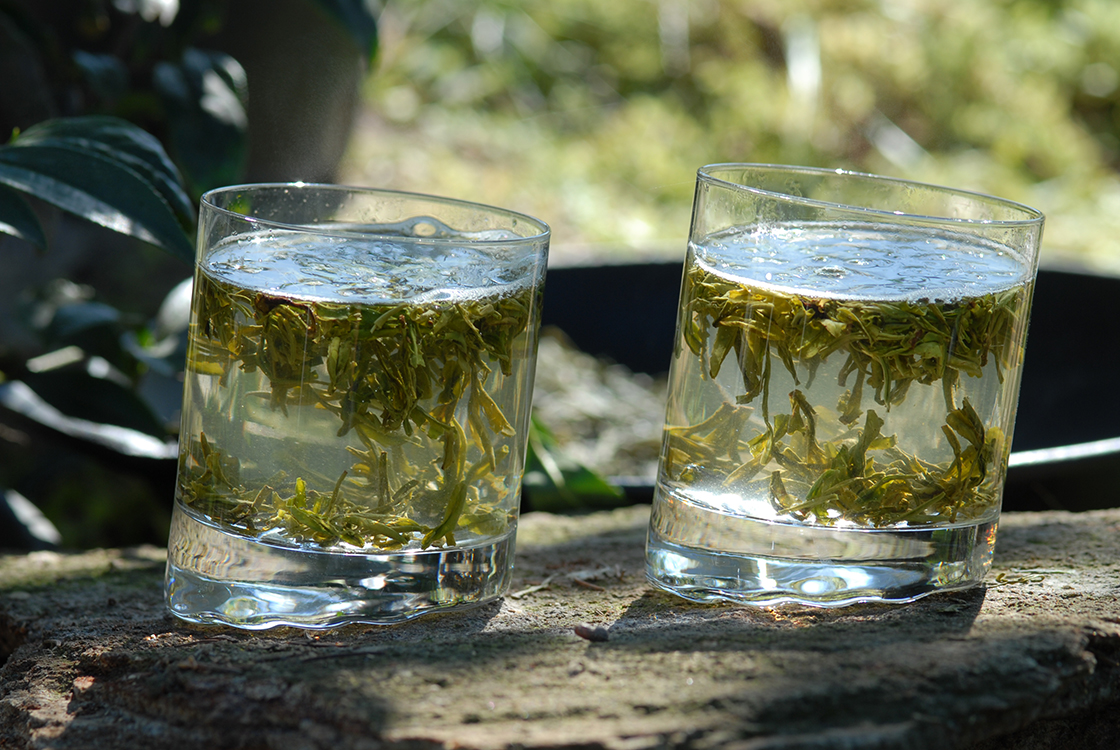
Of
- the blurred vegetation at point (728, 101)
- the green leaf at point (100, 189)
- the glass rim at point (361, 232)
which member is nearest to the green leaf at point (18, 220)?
the green leaf at point (100, 189)

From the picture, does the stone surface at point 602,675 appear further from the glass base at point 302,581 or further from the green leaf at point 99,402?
the green leaf at point 99,402

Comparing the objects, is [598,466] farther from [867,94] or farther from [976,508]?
[867,94]

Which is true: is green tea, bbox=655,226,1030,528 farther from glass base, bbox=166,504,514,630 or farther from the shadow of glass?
glass base, bbox=166,504,514,630

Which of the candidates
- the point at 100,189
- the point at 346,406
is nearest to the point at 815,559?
the point at 346,406

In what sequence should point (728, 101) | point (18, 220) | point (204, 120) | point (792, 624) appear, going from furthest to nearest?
point (728, 101) → point (204, 120) → point (18, 220) → point (792, 624)

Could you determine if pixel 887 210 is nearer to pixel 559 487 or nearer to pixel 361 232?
pixel 361 232

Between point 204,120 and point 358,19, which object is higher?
point 358,19
